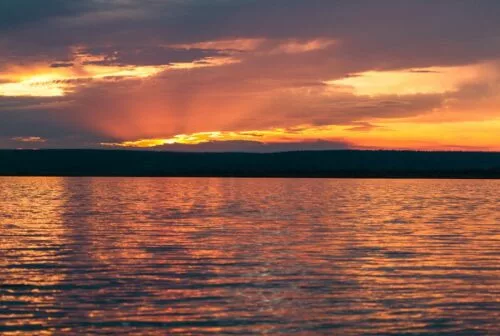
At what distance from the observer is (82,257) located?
27.7 meters

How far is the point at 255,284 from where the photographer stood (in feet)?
72.8

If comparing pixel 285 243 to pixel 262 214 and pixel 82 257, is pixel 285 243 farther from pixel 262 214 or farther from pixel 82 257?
pixel 262 214

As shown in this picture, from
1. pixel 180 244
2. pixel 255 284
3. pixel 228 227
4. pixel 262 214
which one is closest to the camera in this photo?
pixel 255 284

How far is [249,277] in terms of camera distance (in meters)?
23.5

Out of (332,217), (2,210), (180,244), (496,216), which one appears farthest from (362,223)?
(2,210)

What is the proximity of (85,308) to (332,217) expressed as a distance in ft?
99.3

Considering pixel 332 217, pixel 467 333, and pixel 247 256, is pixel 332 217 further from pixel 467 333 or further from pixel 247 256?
pixel 467 333

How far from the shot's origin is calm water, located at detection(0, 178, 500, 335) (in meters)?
17.4

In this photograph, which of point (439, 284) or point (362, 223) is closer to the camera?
point (439, 284)

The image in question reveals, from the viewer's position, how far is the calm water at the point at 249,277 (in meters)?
17.4

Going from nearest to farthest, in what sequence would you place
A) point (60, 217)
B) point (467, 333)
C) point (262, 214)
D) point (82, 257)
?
point (467, 333) → point (82, 257) → point (60, 217) → point (262, 214)

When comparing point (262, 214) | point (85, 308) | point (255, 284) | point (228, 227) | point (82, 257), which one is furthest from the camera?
point (262, 214)

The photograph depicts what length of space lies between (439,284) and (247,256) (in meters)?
8.09

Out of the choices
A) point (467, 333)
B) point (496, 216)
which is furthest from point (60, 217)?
point (467, 333)
